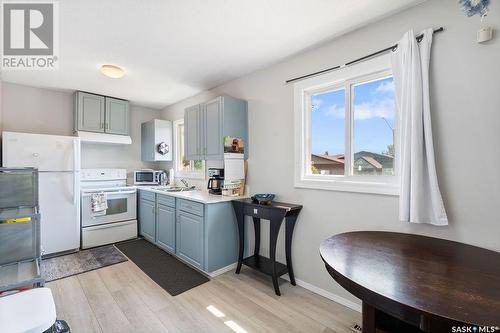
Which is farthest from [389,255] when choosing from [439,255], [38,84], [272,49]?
[38,84]

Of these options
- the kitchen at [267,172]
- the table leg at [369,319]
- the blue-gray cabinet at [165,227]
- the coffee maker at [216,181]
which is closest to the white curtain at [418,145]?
the kitchen at [267,172]

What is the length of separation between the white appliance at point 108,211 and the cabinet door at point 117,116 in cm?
74

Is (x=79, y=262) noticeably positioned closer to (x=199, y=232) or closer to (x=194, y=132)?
(x=199, y=232)

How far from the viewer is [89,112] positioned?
372 centimetres

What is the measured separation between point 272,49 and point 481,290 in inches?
92.1

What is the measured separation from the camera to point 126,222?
3.81m

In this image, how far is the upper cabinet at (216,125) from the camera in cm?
286

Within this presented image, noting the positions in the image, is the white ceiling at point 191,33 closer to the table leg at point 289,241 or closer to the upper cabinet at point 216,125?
the upper cabinet at point 216,125

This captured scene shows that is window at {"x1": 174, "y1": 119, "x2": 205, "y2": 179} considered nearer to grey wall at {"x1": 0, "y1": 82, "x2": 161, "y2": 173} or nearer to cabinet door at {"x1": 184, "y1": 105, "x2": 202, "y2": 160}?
cabinet door at {"x1": 184, "y1": 105, "x2": 202, "y2": 160}

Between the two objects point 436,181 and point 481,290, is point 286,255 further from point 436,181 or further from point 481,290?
point 481,290

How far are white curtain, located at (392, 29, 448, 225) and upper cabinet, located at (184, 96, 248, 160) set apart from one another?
1.81m

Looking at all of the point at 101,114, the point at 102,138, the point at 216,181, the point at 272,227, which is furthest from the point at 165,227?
the point at 101,114

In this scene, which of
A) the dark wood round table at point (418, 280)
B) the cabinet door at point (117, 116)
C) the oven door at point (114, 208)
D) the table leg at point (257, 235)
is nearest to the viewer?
the dark wood round table at point (418, 280)

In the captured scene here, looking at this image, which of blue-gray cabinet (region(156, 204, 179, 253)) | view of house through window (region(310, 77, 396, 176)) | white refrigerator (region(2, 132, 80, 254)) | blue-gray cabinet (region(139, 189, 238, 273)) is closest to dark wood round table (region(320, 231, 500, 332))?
view of house through window (region(310, 77, 396, 176))
